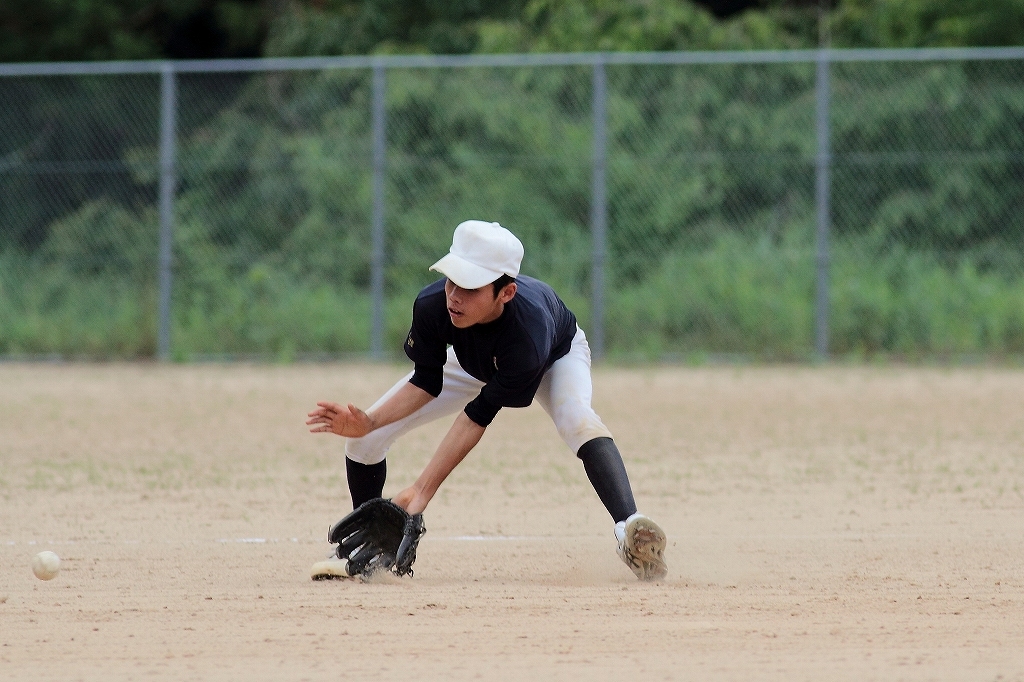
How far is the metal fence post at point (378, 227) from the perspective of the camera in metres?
14.5

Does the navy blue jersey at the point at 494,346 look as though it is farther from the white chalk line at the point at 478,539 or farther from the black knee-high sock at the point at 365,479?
the white chalk line at the point at 478,539

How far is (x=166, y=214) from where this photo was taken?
14617 mm

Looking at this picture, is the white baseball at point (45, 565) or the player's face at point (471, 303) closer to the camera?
the player's face at point (471, 303)

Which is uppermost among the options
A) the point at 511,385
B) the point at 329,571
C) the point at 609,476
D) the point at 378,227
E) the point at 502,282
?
the point at 502,282

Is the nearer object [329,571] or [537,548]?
[329,571]

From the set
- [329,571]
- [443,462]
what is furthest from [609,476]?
[329,571]

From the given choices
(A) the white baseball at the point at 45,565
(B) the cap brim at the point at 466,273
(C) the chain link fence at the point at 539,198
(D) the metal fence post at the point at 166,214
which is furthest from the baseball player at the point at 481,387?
(D) the metal fence post at the point at 166,214

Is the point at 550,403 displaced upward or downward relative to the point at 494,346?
downward

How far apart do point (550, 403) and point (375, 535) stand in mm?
824

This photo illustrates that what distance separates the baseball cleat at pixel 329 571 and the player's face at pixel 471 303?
3.40ft

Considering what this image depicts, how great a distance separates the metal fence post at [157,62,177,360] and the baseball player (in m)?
9.53

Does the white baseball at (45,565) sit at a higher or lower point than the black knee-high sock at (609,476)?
lower

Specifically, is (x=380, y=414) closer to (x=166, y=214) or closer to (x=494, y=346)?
(x=494, y=346)

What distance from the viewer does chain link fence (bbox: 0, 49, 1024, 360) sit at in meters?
14.4
